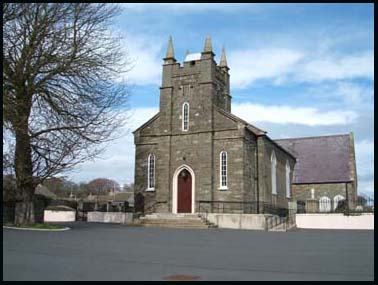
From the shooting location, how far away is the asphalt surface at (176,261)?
9.16 m

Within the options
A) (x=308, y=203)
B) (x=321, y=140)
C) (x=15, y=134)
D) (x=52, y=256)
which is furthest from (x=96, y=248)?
(x=321, y=140)

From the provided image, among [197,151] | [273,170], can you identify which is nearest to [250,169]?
[197,151]

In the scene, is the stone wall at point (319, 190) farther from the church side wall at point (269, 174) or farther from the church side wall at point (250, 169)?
the church side wall at point (250, 169)

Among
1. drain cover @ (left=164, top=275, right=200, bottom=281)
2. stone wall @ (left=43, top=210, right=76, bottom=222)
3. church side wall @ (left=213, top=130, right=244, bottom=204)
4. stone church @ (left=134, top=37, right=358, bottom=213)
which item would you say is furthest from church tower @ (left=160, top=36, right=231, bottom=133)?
drain cover @ (left=164, top=275, right=200, bottom=281)

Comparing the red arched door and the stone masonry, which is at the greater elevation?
the stone masonry

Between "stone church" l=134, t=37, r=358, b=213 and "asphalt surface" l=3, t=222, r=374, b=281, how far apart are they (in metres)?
15.4

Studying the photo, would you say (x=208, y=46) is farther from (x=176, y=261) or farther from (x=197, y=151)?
(x=176, y=261)

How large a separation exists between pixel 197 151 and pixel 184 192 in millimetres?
3097

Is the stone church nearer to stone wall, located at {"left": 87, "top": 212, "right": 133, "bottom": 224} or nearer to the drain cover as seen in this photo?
stone wall, located at {"left": 87, "top": 212, "right": 133, "bottom": 224}

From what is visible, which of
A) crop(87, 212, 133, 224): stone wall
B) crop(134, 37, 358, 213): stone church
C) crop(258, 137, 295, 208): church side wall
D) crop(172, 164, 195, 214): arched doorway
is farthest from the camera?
crop(258, 137, 295, 208): church side wall

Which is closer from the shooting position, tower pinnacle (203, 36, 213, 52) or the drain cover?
the drain cover

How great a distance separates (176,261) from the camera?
11.3m

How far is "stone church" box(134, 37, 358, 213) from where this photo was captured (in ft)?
103

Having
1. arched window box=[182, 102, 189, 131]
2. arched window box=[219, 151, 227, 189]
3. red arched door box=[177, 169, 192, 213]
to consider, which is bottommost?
red arched door box=[177, 169, 192, 213]
